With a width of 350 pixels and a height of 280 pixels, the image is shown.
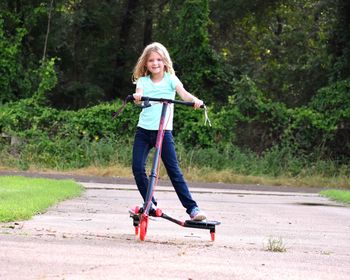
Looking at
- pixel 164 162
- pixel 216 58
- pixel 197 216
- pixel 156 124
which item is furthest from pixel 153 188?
pixel 216 58

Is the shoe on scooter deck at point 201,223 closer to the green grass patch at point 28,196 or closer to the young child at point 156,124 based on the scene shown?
the young child at point 156,124

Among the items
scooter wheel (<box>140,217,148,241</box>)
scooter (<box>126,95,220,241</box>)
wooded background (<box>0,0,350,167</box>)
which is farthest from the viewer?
wooded background (<box>0,0,350,167</box>)

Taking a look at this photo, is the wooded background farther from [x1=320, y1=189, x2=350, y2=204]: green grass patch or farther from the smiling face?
the smiling face

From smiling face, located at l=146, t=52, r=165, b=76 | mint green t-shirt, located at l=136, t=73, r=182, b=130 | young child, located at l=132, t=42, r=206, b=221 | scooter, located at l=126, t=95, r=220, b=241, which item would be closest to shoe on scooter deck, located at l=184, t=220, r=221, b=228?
scooter, located at l=126, t=95, r=220, b=241

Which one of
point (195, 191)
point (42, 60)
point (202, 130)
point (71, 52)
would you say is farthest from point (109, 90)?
point (195, 191)

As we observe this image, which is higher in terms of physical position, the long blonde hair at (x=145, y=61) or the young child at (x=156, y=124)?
the long blonde hair at (x=145, y=61)

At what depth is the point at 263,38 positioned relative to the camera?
4091 centimetres

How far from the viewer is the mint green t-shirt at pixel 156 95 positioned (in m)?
8.80

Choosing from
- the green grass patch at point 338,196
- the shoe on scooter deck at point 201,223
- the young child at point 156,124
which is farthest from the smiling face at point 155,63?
the green grass patch at point 338,196

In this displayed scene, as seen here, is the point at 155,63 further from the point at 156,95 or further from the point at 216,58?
the point at 216,58

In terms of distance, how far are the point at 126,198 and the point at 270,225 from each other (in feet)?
18.7

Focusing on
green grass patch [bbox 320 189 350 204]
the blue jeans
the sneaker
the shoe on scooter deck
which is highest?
the blue jeans

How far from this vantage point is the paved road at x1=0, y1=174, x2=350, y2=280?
609 centimetres

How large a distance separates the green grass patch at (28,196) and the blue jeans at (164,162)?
182 centimetres
